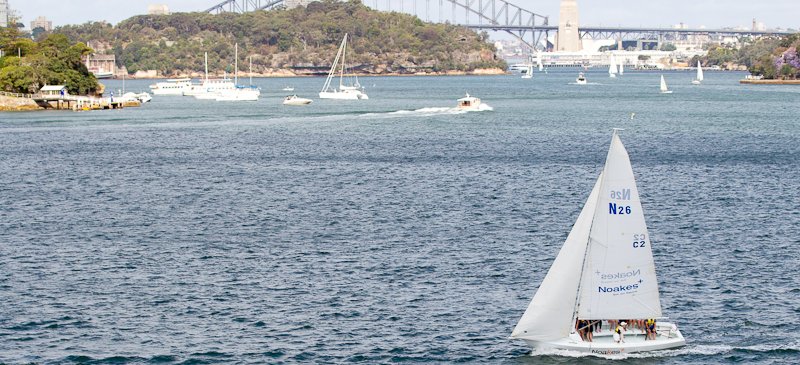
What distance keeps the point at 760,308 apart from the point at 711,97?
15807 cm

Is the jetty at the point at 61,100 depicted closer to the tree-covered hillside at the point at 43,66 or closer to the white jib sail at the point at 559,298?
the tree-covered hillside at the point at 43,66

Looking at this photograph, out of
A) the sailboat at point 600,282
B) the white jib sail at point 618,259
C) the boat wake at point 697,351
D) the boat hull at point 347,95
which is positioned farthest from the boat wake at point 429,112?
the white jib sail at point 618,259

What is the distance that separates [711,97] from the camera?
19750 centimetres

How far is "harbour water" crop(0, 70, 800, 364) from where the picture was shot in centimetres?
4175

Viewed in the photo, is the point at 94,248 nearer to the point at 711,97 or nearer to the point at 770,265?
the point at 770,265

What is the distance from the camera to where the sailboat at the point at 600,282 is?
36688 mm

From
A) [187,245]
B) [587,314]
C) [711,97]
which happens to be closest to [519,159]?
[187,245]

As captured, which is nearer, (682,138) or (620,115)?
(682,138)

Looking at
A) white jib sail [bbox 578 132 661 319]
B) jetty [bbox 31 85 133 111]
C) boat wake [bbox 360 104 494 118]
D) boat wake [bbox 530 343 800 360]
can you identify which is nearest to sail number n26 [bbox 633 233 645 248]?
white jib sail [bbox 578 132 661 319]

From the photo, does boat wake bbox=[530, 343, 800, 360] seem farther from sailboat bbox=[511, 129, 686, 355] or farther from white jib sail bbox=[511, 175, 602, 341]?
white jib sail bbox=[511, 175, 602, 341]

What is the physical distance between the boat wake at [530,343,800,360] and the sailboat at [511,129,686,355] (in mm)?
166

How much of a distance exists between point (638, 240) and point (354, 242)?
75.8 ft

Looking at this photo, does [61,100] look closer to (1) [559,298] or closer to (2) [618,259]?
(1) [559,298]

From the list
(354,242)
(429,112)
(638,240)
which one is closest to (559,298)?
(638,240)
